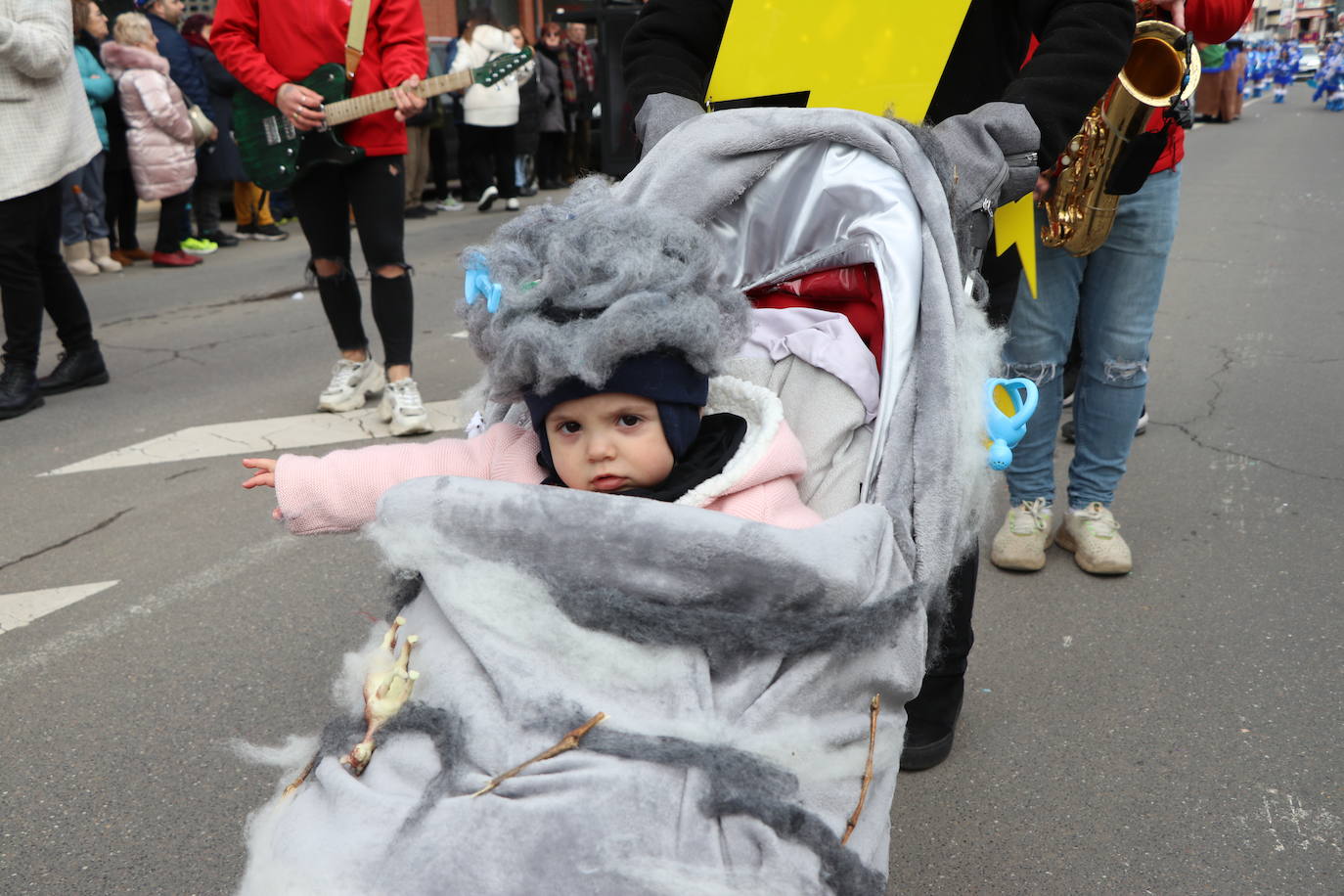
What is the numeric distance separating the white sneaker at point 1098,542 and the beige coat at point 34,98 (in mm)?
4307

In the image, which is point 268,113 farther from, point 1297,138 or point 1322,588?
point 1297,138

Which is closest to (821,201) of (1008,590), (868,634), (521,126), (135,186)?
(868,634)

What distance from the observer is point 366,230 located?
464 centimetres

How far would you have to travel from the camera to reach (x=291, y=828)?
1401 millimetres

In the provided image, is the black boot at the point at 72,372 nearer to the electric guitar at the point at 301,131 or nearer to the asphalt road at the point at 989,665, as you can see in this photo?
the asphalt road at the point at 989,665

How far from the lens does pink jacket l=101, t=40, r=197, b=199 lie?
28.1 feet

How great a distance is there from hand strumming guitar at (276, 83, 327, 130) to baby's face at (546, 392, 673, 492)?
10.1 ft

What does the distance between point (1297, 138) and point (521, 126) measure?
1426 cm

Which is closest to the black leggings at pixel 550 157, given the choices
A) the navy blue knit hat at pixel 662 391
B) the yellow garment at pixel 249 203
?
the yellow garment at pixel 249 203

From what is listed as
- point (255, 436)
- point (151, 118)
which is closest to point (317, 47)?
point (255, 436)

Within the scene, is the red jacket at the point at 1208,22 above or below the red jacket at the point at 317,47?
above

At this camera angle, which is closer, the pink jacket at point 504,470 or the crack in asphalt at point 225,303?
the pink jacket at point 504,470

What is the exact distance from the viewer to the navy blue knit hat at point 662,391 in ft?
5.65

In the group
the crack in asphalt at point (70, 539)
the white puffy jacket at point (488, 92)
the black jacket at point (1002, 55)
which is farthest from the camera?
the white puffy jacket at point (488, 92)
